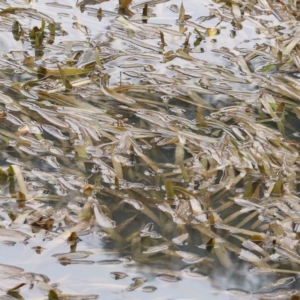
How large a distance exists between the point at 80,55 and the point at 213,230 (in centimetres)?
137

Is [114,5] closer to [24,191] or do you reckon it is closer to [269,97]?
Answer: [269,97]

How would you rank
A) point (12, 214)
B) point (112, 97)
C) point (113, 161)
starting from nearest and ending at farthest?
point (12, 214), point (113, 161), point (112, 97)

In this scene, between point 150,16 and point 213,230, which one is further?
point 150,16

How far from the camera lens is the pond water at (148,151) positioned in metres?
1.81

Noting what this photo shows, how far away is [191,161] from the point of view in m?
2.32

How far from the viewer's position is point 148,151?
2.38 metres

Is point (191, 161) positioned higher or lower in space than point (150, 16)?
lower

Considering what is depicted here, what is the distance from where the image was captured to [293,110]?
275 centimetres

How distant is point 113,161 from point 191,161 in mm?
304

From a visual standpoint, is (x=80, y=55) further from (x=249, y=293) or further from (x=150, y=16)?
(x=249, y=293)

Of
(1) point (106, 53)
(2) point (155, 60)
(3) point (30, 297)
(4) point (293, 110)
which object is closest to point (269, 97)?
(4) point (293, 110)

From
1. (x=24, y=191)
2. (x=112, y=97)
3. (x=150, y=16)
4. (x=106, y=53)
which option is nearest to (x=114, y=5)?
(x=150, y=16)

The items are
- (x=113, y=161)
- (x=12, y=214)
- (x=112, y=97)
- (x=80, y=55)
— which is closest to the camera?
(x=12, y=214)

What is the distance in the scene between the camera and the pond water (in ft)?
5.95
